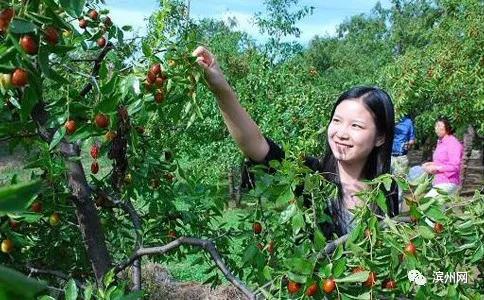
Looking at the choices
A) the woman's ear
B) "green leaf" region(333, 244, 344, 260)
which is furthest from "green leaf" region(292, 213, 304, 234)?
the woman's ear

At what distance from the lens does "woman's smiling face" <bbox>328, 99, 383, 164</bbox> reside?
5.27 ft

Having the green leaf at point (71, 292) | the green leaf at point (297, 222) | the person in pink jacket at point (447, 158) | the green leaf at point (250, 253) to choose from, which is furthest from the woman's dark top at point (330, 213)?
the person in pink jacket at point (447, 158)

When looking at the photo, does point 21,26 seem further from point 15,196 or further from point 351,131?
point 351,131

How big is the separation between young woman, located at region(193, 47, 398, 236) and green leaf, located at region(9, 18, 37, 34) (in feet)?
2.28

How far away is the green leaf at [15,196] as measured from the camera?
0.25 meters

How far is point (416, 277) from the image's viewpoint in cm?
110

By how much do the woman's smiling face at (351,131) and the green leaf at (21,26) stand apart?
99 cm

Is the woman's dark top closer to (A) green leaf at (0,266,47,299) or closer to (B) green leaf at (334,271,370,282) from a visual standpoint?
(B) green leaf at (334,271,370,282)

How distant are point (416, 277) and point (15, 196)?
973mm

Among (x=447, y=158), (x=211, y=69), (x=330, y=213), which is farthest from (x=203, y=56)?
(x=447, y=158)

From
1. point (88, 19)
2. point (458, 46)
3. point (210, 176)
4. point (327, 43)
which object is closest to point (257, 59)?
point (210, 176)

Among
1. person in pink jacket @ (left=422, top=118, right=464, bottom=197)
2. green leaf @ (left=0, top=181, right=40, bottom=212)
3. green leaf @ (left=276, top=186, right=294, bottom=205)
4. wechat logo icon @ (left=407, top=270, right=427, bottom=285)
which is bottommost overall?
person in pink jacket @ (left=422, top=118, right=464, bottom=197)

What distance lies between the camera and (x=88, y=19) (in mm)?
1524

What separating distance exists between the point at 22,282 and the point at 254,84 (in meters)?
6.48
